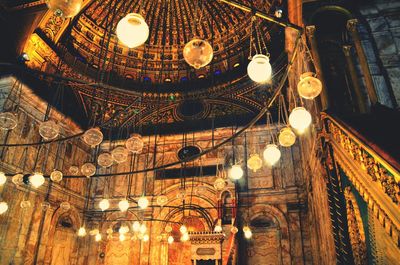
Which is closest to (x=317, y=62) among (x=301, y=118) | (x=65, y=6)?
(x=301, y=118)

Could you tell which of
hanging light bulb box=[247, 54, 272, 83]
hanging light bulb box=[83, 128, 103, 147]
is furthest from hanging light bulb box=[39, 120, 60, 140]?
hanging light bulb box=[247, 54, 272, 83]

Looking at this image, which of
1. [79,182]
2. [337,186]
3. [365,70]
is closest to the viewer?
[337,186]

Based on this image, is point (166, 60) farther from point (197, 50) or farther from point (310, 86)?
point (197, 50)

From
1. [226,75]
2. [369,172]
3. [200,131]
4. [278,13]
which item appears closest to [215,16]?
[226,75]

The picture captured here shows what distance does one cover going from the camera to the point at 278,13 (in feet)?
26.8

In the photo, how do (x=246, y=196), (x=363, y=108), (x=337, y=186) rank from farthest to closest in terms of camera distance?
1. (x=246, y=196)
2. (x=363, y=108)
3. (x=337, y=186)

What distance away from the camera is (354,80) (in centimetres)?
445

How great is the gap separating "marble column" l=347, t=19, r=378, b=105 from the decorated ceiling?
179 inches

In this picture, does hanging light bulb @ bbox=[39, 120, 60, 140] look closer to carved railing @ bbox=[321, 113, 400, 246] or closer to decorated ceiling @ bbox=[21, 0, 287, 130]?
decorated ceiling @ bbox=[21, 0, 287, 130]

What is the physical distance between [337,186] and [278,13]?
20.9 ft

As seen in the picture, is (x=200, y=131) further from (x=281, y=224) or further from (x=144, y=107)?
(x=281, y=224)

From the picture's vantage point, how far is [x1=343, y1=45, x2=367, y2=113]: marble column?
4288 mm

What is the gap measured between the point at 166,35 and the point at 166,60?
1113mm

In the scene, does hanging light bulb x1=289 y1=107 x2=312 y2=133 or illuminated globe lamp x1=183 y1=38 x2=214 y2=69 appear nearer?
illuminated globe lamp x1=183 y1=38 x2=214 y2=69
